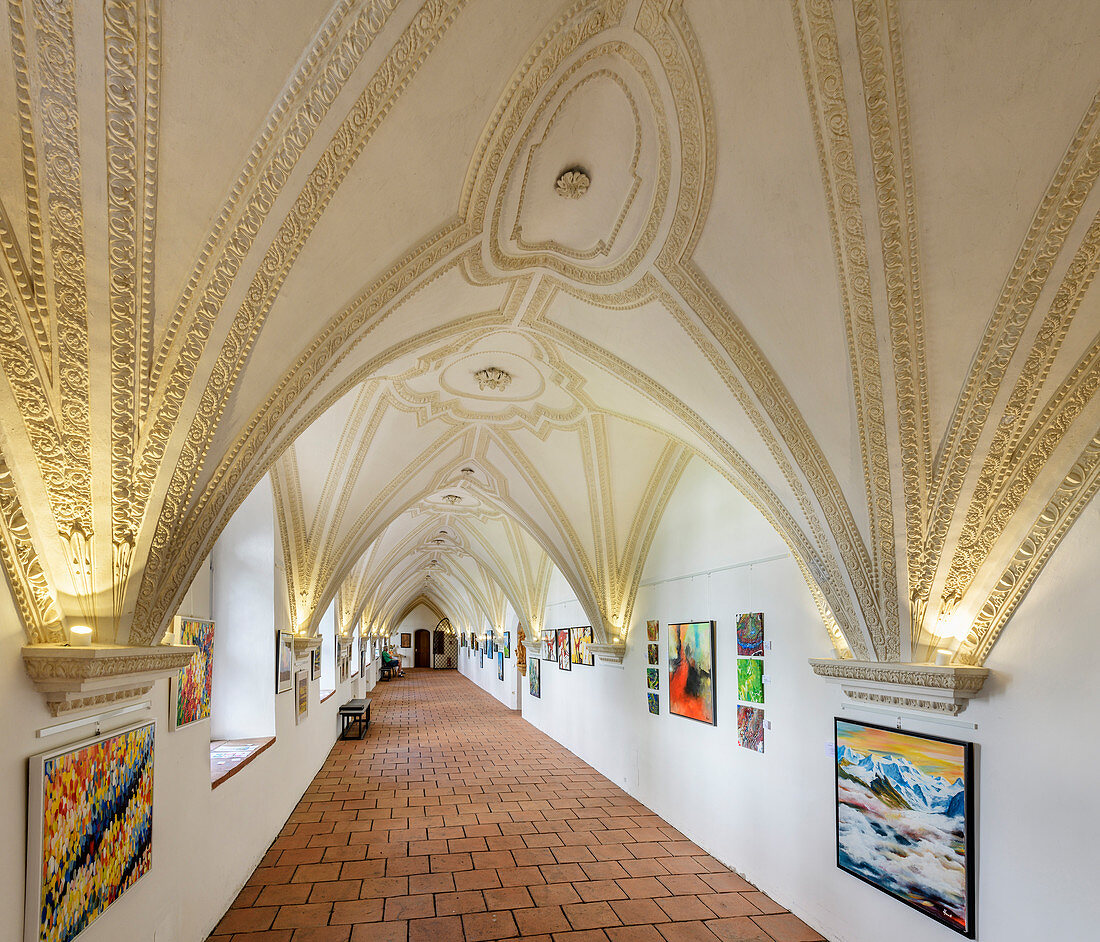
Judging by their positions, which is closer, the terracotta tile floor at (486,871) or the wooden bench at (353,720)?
the terracotta tile floor at (486,871)

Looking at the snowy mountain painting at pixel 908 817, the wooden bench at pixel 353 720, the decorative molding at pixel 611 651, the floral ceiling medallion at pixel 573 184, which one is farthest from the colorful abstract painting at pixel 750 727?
the wooden bench at pixel 353 720

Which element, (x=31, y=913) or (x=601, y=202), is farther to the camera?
(x=601, y=202)

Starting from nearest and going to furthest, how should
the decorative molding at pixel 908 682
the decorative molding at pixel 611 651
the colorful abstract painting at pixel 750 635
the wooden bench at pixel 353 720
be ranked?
the decorative molding at pixel 908 682 < the colorful abstract painting at pixel 750 635 < the decorative molding at pixel 611 651 < the wooden bench at pixel 353 720

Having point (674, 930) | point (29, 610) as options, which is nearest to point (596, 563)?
point (674, 930)

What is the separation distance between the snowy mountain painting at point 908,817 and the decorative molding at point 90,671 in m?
4.03

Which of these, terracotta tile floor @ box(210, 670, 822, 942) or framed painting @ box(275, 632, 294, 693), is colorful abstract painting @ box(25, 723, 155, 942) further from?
framed painting @ box(275, 632, 294, 693)

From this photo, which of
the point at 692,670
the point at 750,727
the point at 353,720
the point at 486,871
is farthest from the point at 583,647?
the point at 353,720

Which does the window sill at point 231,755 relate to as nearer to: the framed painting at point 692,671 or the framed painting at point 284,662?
the framed painting at point 284,662

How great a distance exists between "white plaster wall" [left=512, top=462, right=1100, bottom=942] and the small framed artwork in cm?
392

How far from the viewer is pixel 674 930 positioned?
486 cm

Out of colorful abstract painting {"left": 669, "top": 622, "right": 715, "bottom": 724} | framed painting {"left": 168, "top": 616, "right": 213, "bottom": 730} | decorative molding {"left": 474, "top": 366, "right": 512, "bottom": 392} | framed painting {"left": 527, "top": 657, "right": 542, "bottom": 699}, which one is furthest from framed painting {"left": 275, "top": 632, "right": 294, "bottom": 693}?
framed painting {"left": 527, "top": 657, "right": 542, "bottom": 699}

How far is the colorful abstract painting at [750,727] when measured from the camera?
18.9 ft

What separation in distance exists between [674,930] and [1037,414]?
13.0ft

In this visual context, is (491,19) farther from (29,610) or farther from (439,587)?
(439,587)
